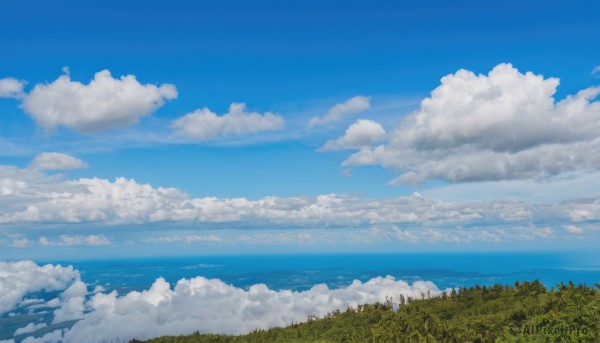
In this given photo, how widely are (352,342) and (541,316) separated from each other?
→ 718 inches

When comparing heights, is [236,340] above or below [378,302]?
below

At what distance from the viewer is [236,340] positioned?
63344 mm

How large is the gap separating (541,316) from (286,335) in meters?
35.2

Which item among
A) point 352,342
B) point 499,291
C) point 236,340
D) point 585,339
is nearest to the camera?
point 585,339

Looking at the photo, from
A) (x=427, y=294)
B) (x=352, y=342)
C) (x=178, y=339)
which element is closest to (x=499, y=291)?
(x=427, y=294)

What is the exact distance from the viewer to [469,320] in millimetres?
41344

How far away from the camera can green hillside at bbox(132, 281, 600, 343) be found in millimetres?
32719

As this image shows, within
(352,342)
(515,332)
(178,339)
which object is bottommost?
(178,339)

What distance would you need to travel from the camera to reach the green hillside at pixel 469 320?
1288 inches

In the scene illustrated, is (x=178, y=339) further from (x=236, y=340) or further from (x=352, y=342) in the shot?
(x=352, y=342)

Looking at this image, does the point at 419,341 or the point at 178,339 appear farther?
the point at 178,339

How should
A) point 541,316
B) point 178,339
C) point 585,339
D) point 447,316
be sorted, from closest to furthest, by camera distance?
point 585,339 → point 541,316 → point 447,316 → point 178,339

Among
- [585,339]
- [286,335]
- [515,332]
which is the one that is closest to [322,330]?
[286,335]

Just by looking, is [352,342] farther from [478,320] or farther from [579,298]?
[579,298]
